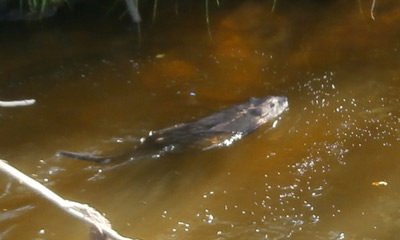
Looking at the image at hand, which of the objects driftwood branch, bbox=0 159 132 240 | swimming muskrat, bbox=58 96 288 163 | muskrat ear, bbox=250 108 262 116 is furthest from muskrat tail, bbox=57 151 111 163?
driftwood branch, bbox=0 159 132 240

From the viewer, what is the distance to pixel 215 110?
4426mm

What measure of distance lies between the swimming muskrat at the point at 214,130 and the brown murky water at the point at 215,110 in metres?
0.06

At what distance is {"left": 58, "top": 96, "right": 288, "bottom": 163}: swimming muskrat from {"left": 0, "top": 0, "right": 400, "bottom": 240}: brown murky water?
0.06 meters

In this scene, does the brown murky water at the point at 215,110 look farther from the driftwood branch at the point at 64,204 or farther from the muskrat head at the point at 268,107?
the driftwood branch at the point at 64,204

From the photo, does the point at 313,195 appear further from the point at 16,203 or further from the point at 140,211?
the point at 16,203

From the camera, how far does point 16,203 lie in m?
3.61

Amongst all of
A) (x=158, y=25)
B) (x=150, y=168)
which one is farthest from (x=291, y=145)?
(x=158, y=25)

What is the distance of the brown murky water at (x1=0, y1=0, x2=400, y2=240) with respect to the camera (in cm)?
351

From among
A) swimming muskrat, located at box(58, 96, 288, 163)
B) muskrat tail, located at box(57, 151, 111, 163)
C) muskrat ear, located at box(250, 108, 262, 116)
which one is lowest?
muskrat tail, located at box(57, 151, 111, 163)

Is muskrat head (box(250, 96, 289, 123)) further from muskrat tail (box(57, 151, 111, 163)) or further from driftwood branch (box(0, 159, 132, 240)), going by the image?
driftwood branch (box(0, 159, 132, 240))

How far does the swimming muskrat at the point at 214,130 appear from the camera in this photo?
4.02 m

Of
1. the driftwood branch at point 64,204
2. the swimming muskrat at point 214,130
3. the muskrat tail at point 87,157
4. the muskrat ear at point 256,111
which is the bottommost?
the muskrat tail at point 87,157

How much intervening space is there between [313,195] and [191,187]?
2.01 feet

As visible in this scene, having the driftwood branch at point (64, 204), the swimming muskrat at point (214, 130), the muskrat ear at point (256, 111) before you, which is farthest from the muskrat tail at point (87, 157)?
Answer: the driftwood branch at point (64, 204)
